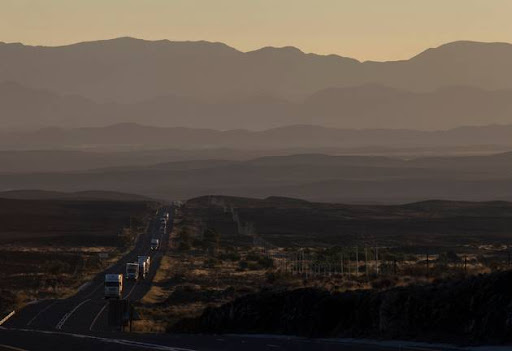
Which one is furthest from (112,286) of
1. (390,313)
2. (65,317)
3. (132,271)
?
(390,313)

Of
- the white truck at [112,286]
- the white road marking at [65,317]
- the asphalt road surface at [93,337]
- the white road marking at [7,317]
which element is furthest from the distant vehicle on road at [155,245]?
the white road marking at [7,317]

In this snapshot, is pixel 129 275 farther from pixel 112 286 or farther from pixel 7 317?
pixel 7 317

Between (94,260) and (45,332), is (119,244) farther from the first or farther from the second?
(45,332)

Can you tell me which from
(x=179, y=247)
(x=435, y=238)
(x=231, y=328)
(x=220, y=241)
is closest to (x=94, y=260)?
(x=179, y=247)

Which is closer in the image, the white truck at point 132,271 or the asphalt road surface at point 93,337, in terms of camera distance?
the asphalt road surface at point 93,337

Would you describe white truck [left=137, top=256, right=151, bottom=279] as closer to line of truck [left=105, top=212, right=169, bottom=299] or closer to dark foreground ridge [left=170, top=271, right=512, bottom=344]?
line of truck [left=105, top=212, right=169, bottom=299]

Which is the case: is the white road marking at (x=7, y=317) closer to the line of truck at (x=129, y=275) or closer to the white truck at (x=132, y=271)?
the line of truck at (x=129, y=275)
